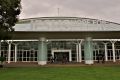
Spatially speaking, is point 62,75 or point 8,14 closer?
point 62,75

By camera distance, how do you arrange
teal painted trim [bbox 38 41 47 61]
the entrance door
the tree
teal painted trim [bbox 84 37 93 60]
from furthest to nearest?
the entrance door < teal painted trim [bbox 84 37 93 60] < teal painted trim [bbox 38 41 47 61] < the tree

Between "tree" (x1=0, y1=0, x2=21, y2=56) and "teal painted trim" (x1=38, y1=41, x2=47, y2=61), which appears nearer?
"tree" (x1=0, y1=0, x2=21, y2=56)

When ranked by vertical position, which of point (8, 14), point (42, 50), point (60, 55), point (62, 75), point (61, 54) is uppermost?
point (8, 14)

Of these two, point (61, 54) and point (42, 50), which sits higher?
point (42, 50)

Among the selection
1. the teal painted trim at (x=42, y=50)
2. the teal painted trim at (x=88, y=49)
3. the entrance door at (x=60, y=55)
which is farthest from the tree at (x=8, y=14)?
the entrance door at (x=60, y=55)

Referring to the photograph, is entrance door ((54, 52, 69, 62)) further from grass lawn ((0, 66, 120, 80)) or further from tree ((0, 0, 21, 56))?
grass lawn ((0, 66, 120, 80))

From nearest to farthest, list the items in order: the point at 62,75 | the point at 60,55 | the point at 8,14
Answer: the point at 62,75 → the point at 8,14 → the point at 60,55

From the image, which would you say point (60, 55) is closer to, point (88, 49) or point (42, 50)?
point (42, 50)

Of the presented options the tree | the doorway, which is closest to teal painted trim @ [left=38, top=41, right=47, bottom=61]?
the tree

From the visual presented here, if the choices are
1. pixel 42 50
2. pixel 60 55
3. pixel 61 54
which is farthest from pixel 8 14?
pixel 61 54

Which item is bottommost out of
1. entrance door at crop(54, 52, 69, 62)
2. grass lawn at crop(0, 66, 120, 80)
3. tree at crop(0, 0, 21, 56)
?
grass lawn at crop(0, 66, 120, 80)

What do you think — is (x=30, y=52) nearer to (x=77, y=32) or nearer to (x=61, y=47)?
(x=61, y=47)

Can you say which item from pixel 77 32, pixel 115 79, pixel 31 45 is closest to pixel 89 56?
pixel 77 32

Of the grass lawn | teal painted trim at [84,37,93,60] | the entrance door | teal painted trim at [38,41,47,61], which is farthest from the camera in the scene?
the entrance door
